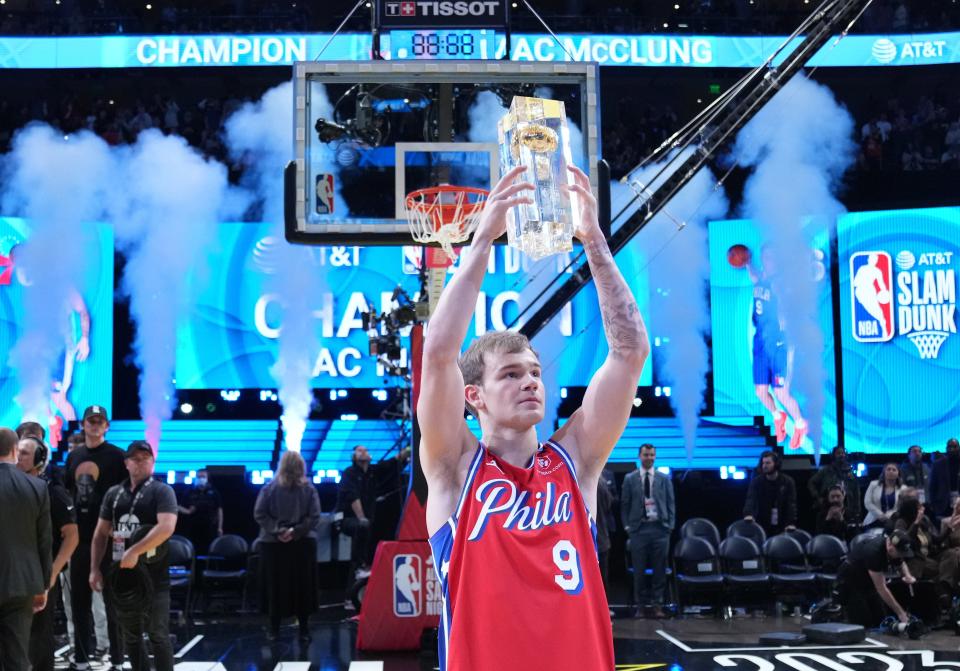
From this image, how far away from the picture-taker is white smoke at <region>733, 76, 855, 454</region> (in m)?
16.9

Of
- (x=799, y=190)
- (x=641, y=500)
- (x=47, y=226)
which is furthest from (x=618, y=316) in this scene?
(x=47, y=226)

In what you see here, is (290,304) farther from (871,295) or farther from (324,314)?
(871,295)

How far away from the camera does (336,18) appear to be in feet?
64.5

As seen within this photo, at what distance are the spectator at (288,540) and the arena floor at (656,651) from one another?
1.18 feet

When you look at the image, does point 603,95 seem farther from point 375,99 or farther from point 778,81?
point 375,99

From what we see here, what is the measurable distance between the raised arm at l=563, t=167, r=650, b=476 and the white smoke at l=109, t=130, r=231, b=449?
14555 mm

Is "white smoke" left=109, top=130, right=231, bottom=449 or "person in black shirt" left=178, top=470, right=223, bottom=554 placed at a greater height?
"white smoke" left=109, top=130, right=231, bottom=449

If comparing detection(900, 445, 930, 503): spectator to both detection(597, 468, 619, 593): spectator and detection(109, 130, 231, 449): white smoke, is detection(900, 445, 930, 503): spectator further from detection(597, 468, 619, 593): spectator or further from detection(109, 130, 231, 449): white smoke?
detection(109, 130, 231, 449): white smoke

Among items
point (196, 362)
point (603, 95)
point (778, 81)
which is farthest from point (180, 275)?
point (778, 81)

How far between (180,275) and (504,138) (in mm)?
14561

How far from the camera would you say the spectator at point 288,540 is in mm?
9672

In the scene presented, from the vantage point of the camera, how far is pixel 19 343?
55.0 feet

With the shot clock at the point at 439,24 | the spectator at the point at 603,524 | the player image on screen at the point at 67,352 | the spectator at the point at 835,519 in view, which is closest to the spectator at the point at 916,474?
the spectator at the point at 835,519

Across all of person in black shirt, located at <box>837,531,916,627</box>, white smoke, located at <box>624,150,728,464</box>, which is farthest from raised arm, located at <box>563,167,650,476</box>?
white smoke, located at <box>624,150,728,464</box>
